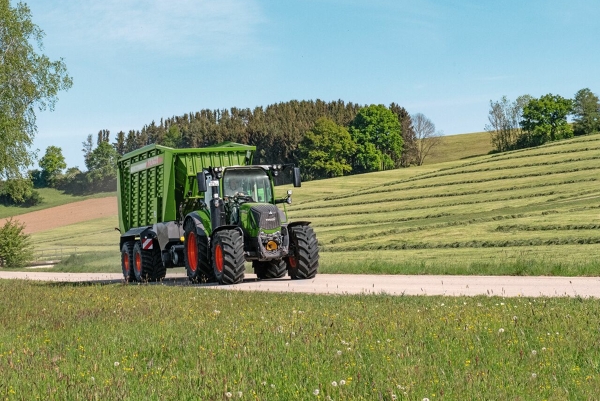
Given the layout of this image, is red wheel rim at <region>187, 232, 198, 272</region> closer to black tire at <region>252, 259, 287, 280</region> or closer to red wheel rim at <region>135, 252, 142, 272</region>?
black tire at <region>252, 259, 287, 280</region>

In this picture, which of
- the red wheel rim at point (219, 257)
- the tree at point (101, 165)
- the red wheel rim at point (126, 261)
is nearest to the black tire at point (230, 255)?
the red wheel rim at point (219, 257)

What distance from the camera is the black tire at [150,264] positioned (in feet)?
81.6

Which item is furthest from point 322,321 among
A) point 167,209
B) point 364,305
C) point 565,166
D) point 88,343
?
point 565,166

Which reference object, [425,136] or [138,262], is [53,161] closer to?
[425,136]

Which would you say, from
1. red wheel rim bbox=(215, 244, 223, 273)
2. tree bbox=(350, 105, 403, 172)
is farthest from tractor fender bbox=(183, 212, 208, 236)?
tree bbox=(350, 105, 403, 172)

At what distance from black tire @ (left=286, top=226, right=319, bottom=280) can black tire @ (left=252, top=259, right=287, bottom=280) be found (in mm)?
1389

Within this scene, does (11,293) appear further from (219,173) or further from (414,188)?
(414,188)

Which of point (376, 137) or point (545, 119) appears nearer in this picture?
point (545, 119)

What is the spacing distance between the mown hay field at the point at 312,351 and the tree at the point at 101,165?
11662 cm

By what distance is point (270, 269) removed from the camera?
2345 cm

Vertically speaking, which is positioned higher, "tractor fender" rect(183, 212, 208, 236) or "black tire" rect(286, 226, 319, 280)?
"tractor fender" rect(183, 212, 208, 236)

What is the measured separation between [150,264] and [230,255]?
535 cm

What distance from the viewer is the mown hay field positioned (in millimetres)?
6832

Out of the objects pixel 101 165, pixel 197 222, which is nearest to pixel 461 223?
pixel 197 222
